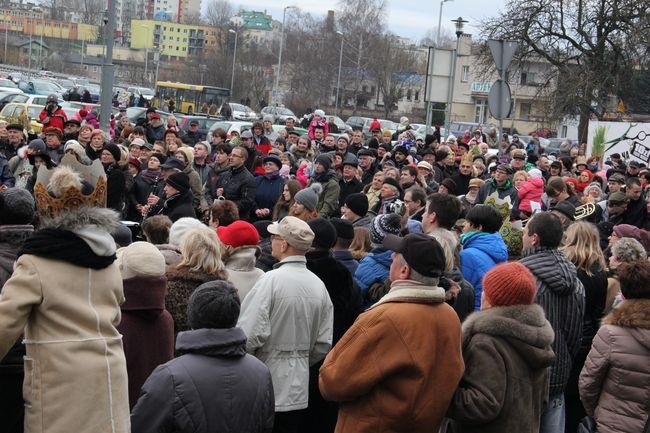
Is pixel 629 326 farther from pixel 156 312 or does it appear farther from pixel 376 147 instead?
pixel 376 147

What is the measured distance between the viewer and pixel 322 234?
269 inches

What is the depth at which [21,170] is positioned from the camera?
526 inches

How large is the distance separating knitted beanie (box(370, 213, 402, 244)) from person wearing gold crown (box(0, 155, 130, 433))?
10.5 feet

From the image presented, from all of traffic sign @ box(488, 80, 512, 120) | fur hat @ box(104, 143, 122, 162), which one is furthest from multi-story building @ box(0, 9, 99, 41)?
fur hat @ box(104, 143, 122, 162)

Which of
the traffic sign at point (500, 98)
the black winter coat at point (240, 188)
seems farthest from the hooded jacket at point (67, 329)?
the traffic sign at point (500, 98)

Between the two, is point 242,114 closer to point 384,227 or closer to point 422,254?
point 384,227

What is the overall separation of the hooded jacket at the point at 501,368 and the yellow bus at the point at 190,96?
51794 millimetres

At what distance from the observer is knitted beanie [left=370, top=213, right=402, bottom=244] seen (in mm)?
7457

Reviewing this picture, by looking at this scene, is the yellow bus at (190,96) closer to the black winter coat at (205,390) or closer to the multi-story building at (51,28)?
the black winter coat at (205,390)

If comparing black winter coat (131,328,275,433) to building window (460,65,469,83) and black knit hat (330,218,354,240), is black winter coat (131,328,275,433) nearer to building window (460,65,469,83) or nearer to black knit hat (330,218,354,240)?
black knit hat (330,218,354,240)

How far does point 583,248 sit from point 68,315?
167 inches

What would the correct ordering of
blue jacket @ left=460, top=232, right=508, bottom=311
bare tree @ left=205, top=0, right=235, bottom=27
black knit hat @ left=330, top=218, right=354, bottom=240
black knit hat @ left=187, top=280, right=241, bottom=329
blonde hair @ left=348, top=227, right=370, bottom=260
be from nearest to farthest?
black knit hat @ left=187, top=280, right=241, bottom=329 < blue jacket @ left=460, top=232, right=508, bottom=311 < black knit hat @ left=330, top=218, right=354, bottom=240 < blonde hair @ left=348, top=227, right=370, bottom=260 < bare tree @ left=205, top=0, right=235, bottom=27

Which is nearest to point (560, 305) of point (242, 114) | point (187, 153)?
point (187, 153)

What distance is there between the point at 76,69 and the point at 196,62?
3254 cm
